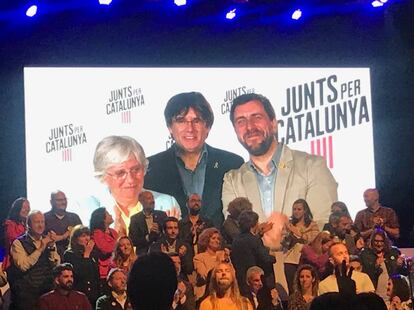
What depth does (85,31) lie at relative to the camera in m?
8.69

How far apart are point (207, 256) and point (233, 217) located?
594mm

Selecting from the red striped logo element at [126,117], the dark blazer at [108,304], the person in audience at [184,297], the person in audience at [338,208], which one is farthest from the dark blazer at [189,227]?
the person in audience at [338,208]

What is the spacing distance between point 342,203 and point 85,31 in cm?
304

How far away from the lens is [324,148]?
8.93 metres

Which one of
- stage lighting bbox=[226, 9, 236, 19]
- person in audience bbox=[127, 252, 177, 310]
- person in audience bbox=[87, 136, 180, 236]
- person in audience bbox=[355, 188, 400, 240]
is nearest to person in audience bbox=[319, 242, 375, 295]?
person in audience bbox=[355, 188, 400, 240]

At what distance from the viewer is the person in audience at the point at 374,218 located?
8734mm

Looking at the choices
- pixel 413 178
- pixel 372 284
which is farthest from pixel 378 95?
pixel 372 284

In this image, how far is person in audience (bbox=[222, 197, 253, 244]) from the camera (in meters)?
8.38

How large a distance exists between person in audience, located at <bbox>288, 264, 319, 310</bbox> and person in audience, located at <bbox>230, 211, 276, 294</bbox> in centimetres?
25

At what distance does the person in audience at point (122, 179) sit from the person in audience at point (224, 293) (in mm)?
805

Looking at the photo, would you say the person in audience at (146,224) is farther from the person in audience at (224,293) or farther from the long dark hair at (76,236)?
the person in audience at (224,293)

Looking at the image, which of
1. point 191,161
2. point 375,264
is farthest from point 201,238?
point 375,264

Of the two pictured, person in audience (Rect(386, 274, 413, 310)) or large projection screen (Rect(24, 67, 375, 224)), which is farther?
person in audience (Rect(386, 274, 413, 310))

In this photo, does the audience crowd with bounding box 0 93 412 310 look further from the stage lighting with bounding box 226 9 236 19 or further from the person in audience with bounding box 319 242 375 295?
the stage lighting with bounding box 226 9 236 19
